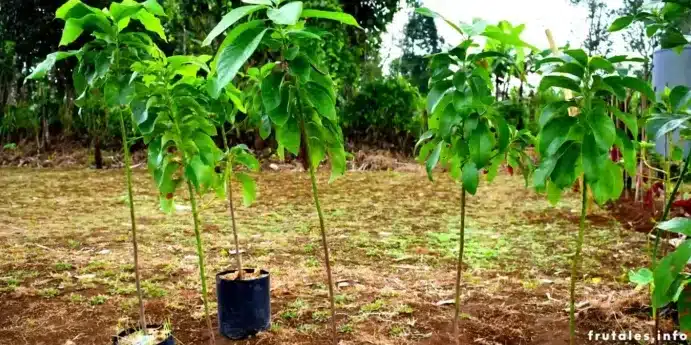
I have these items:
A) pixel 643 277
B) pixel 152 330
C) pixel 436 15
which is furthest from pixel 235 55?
pixel 643 277

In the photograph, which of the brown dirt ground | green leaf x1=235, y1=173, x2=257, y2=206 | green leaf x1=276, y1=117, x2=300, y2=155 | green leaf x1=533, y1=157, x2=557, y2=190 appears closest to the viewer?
green leaf x1=533, y1=157, x2=557, y2=190

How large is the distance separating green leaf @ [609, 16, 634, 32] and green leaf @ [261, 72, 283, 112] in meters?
0.71

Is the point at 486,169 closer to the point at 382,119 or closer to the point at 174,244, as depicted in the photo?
the point at 174,244

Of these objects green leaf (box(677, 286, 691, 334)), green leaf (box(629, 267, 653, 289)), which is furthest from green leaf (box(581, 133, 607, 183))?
green leaf (box(629, 267, 653, 289))

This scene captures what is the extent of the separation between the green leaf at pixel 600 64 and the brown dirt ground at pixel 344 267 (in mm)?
1066

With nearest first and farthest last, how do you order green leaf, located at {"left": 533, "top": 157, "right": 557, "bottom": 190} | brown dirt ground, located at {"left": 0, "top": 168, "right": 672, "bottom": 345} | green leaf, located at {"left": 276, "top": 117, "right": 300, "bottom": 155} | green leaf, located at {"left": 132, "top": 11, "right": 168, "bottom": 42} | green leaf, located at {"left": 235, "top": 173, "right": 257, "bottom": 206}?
green leaf, located at {"left": 533, "top": 157, "right": 557, "bottom": 190}, green leaf, located at {"left": 276, "top": 117, "right": 300, "bottom": 155}, green leaf, located at {"left": 132, "top": 11, "right": 168, "bottom": 42}, green leaf, located at {"left": 235, "top": 173, "right": 257, "bottom": 206}, brown dirt ground, located at {"left": 0, "top": 168, "right": 672, "bottom": 345}

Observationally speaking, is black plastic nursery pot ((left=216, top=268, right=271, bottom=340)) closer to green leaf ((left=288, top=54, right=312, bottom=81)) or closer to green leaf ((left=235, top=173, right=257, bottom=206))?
green leaf ((left=235, top=173, right=257, bottom=206))

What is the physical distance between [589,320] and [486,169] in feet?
2.92

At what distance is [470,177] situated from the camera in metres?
1.17

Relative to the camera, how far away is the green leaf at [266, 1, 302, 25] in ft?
2.90

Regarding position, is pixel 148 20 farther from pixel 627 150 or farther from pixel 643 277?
pixel 643 277

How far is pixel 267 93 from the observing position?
3.66ft

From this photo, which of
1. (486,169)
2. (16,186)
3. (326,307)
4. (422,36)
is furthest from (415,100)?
(422,36)

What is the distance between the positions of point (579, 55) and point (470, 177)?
1.02 feet
